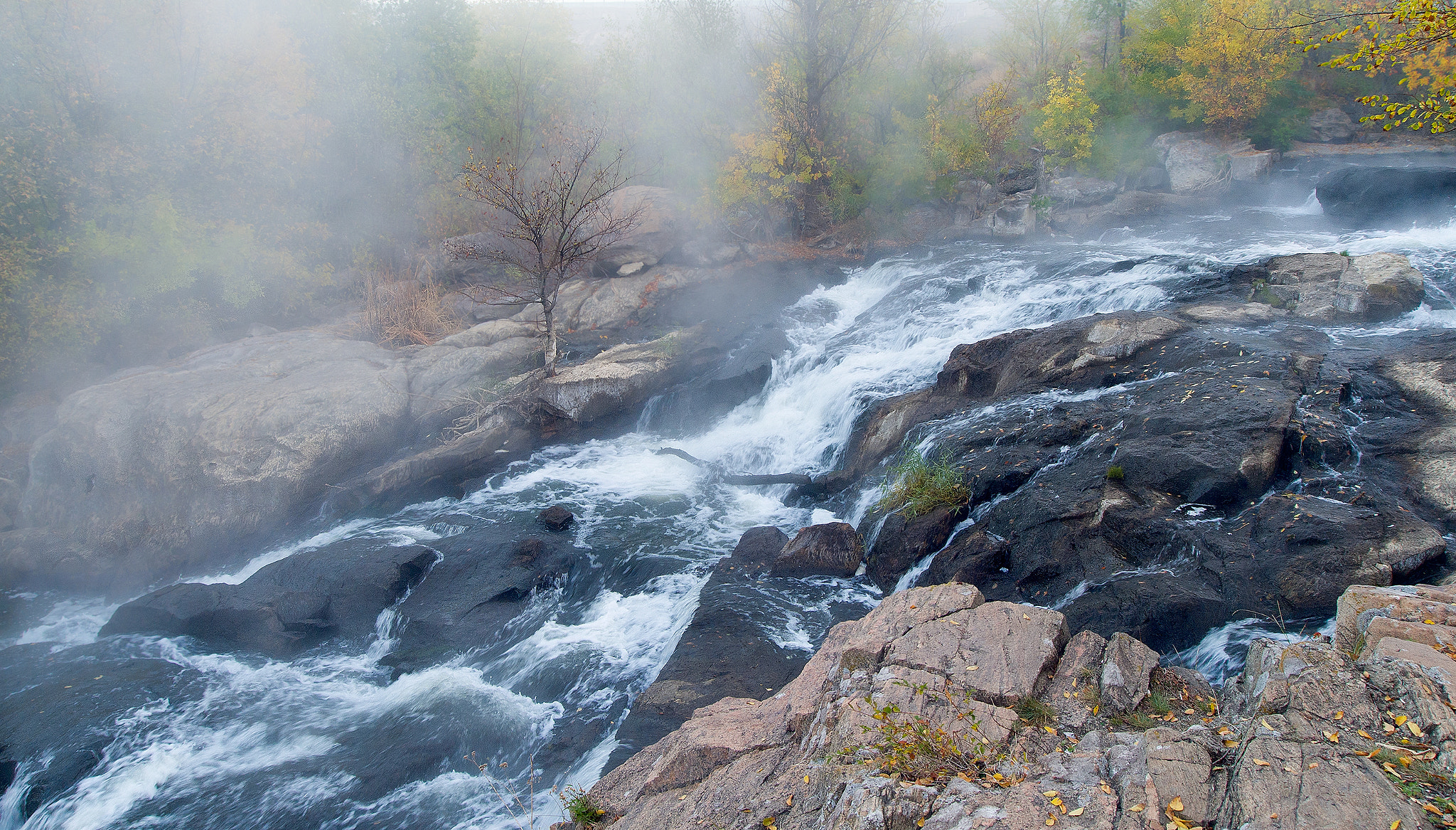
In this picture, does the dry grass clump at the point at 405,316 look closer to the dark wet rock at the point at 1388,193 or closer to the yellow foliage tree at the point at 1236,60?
the dark wet rock at the point at 1388,193

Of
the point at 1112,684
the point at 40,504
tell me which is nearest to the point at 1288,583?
the point at 1112,684

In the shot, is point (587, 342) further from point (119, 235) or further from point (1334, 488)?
point (1334, 488)

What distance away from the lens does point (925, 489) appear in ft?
31.3

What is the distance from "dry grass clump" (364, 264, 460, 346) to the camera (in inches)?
741

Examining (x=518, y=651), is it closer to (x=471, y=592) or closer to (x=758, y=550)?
(x=471, y=592)

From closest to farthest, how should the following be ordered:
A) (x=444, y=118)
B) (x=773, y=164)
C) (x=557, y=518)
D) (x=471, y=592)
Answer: (x=471, y=592) → (x=557, y=518) → (x=773, y=164) → (x=444, y=118)

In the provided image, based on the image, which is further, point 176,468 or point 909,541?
point 176,468

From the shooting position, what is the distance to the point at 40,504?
13.9m

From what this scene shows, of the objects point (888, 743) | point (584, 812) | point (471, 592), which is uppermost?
point (888, 743)

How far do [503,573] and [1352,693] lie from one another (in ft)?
32.4

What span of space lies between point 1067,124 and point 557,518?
24.0 meters

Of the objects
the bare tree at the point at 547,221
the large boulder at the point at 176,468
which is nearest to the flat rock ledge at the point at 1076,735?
the large boulder at the point at 176,468

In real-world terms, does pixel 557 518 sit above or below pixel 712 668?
above

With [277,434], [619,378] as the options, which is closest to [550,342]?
[619,378]
